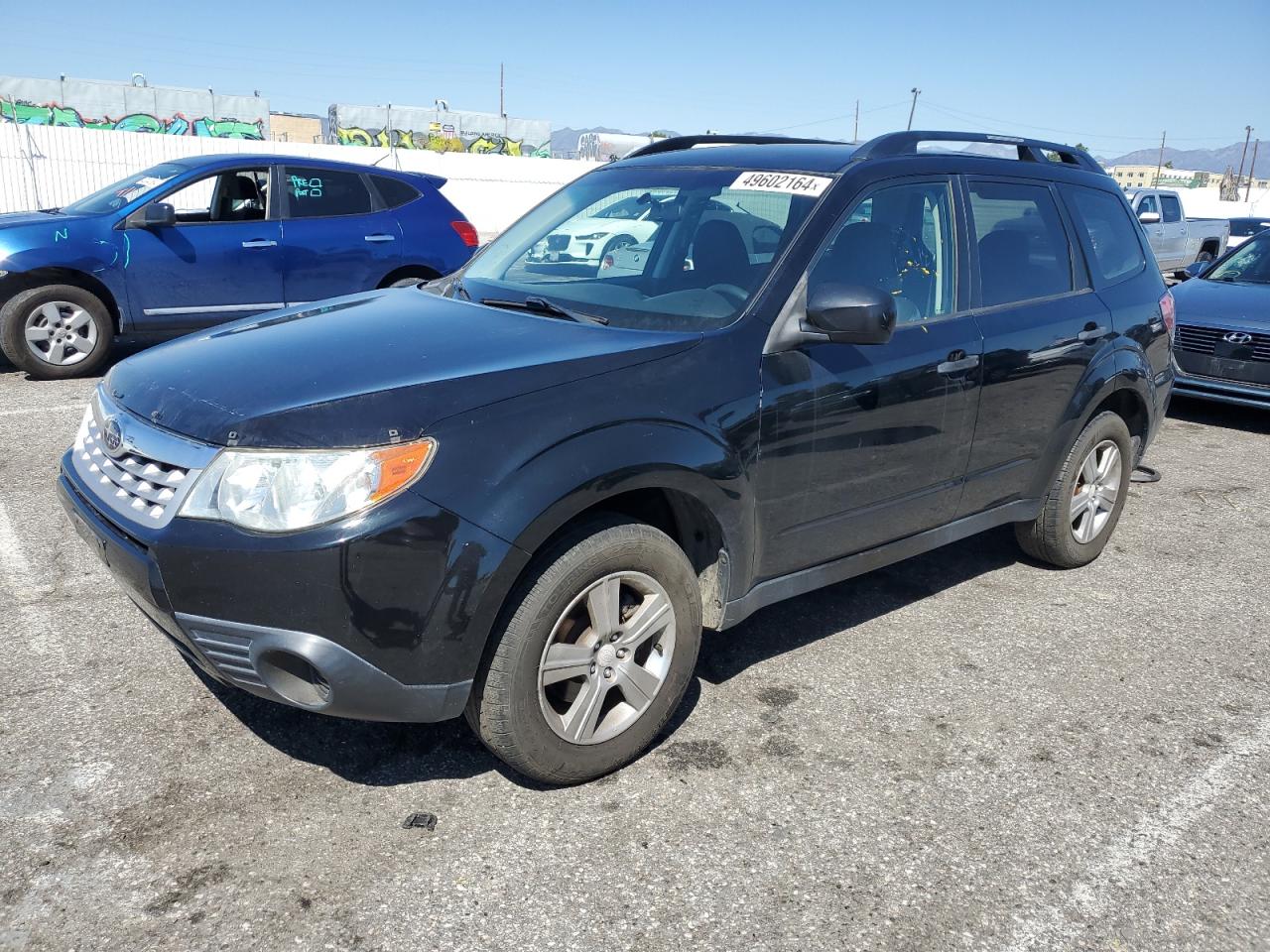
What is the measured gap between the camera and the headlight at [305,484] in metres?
2.46

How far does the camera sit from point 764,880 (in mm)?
2637

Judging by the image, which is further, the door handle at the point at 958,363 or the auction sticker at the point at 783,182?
the door handle at the point at 958,363

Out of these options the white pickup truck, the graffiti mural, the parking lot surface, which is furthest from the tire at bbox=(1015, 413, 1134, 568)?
the graffiti mural

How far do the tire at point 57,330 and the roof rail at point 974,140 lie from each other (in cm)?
660

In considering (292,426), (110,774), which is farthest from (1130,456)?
(110,774)

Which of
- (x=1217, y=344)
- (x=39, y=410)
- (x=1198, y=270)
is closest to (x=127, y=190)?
(x=39, y=410)

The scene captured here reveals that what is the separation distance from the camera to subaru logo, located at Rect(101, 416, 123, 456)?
2881mm

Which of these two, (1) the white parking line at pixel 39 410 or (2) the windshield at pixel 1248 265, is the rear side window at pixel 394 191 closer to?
(1) the white parking line at pixel 39 410

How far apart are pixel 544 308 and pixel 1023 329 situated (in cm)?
196

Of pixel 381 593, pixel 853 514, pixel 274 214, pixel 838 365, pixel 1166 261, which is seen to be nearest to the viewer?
pixel 381 593

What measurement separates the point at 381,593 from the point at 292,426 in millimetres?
463

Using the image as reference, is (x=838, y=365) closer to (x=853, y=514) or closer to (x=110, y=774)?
(x=853, y=514)

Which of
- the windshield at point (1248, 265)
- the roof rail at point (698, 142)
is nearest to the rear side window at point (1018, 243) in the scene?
the roof rail at point (698, 142)

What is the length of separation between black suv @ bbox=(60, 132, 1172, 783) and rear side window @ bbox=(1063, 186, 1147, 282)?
0.18ft
